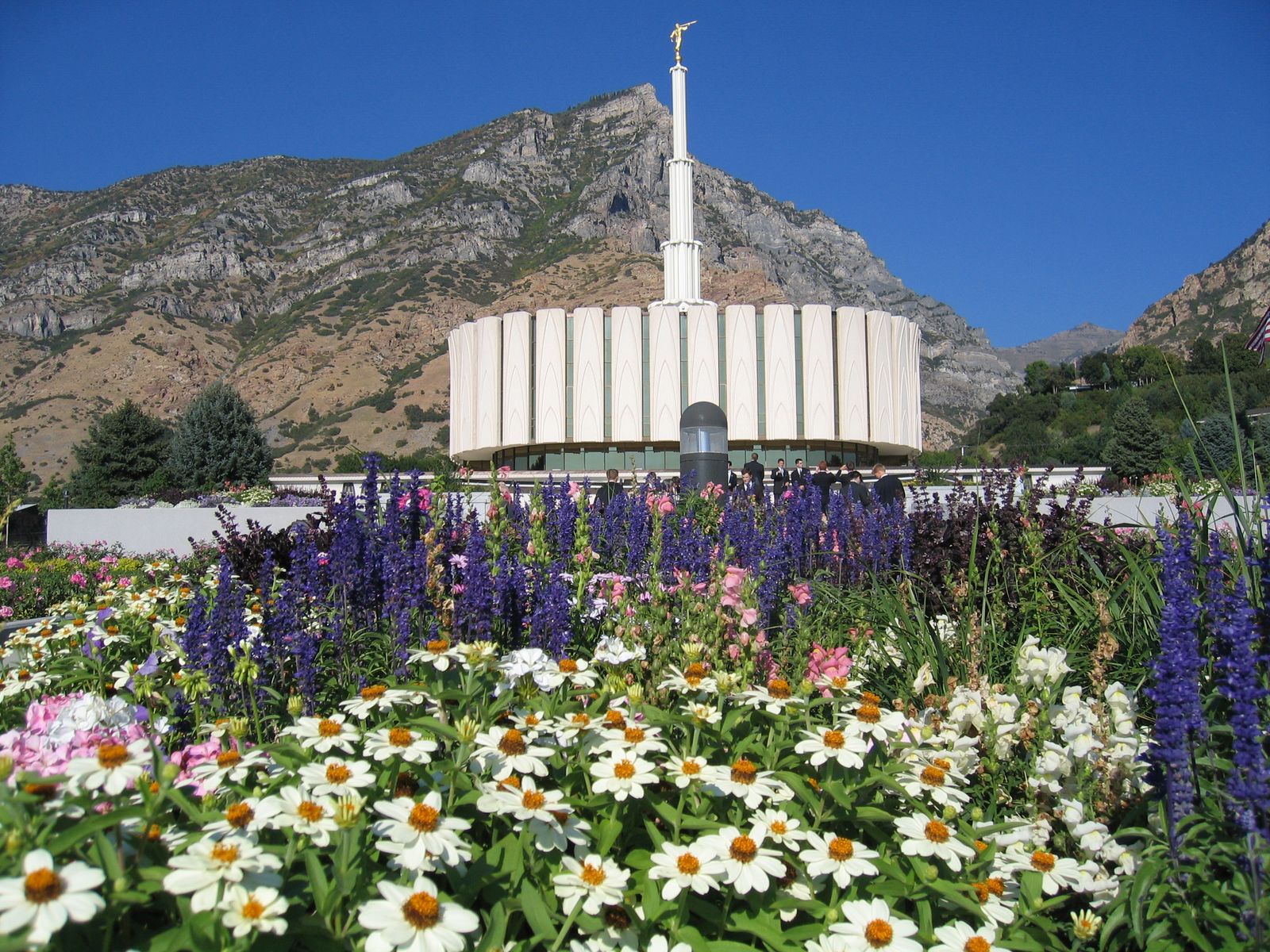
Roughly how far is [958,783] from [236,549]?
701 cm

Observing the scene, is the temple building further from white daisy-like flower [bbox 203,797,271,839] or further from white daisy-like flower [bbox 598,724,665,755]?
white daisy-like flower [bbox 203,797,271,839]

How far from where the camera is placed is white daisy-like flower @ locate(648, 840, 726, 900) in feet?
6.16

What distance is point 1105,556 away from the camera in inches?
220

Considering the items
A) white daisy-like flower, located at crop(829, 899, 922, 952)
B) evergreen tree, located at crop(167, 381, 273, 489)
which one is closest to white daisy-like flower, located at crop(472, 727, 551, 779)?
white daisy-like flower, located at crop(829, 899, 922, 952)

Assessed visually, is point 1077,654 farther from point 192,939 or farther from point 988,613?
point 192,939

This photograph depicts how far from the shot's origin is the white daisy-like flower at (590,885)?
1873mm

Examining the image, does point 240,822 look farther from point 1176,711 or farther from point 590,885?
point 1176,711

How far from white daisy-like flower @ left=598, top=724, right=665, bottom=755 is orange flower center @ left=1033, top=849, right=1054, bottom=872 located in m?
1.14

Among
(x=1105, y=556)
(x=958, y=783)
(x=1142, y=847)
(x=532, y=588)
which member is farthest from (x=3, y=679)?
(x=1105, y=556)

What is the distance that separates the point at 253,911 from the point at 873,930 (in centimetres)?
133

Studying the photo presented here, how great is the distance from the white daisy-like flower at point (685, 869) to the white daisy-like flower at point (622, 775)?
0.49 ft

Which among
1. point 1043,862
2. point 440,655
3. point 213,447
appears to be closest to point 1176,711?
point 1043,862

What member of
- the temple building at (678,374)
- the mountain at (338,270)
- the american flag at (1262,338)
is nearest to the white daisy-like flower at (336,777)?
the american flag at (1262,338)

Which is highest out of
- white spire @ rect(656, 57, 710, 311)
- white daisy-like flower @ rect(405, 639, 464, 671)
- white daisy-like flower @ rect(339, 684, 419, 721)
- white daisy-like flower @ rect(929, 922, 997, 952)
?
white spire @ rect(656, 57, 710, 311)
